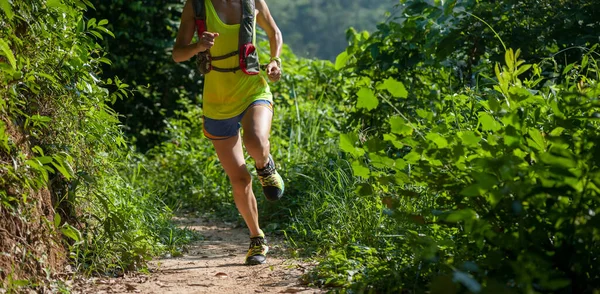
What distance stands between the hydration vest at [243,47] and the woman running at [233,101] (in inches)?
0.5

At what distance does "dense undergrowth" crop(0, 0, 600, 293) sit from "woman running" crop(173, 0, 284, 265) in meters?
0.53

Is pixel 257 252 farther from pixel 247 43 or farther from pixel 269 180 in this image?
pixel 247 43

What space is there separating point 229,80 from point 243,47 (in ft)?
0.73

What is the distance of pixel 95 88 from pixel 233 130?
2.88 ft

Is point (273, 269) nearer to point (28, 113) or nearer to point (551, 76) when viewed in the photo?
point (28, 113)

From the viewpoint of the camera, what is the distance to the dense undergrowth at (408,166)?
2828 millimetres

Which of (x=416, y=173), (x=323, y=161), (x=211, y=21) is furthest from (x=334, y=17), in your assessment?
(x=416, y=173)

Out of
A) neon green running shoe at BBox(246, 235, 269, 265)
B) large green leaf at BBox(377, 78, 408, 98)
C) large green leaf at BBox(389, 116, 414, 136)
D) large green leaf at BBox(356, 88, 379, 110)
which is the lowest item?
neon green running shoe at BBox(246, 235, 269, 265)

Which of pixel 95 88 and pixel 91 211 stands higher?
pixel 95 88

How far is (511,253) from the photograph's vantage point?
299 cm

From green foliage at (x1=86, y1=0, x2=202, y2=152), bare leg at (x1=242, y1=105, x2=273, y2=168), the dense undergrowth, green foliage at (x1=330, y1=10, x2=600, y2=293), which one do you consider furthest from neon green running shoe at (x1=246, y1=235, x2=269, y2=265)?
green foliage at (x1=86, y1=0, x2=202, y2=152)

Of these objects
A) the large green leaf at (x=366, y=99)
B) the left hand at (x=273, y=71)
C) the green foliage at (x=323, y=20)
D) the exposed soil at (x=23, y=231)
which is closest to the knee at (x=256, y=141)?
the left hand at (x=273, y=71)

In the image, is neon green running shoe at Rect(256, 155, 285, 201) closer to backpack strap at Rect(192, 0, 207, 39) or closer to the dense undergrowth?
the dense undergrowth

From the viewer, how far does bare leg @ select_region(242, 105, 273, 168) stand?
4641 millimetres
